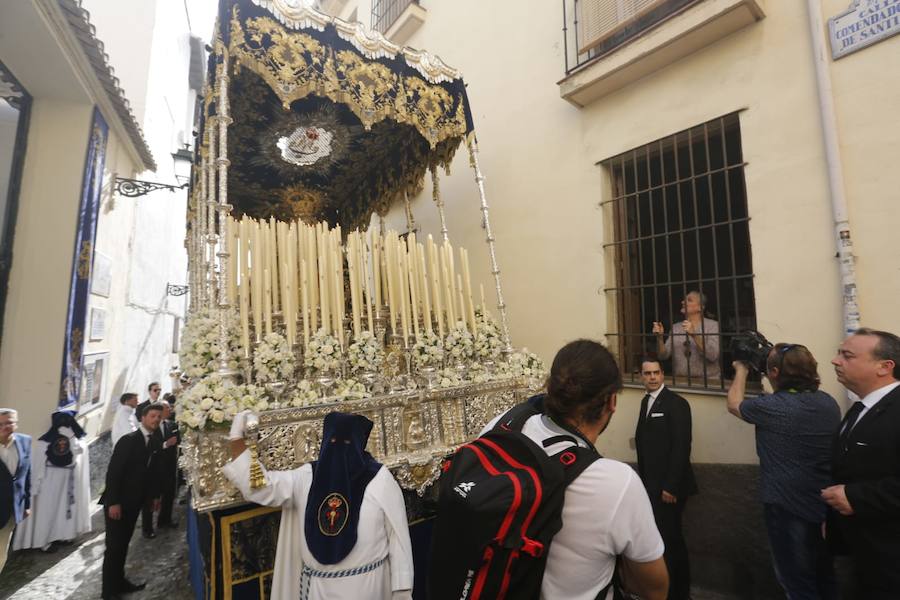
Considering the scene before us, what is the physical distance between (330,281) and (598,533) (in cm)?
289

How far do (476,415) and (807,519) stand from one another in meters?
2.29

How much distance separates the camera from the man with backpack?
1.22 metres

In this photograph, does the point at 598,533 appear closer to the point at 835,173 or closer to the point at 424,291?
the point at 424,291

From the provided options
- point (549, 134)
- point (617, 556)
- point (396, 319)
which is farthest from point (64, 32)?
point (617, 556)

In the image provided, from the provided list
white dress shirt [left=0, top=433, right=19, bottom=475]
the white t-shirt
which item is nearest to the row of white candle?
the white t-shirt

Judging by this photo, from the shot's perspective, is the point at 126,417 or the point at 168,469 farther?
the point at 126,417

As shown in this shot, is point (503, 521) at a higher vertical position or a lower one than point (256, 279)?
lower

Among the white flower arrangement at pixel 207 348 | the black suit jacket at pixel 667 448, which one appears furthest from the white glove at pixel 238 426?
the black suit jacket at pixel 667 448

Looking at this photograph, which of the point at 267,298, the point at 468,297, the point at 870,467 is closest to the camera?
the point at 870,467

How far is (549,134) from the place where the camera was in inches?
213

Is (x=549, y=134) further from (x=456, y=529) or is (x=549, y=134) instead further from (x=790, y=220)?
(x=456, y=529)

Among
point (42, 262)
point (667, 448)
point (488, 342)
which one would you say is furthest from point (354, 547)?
point (42, 262)

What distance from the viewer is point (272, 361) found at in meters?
3.03

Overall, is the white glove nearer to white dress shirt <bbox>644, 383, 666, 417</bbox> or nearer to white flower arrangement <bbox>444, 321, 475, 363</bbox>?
white flower arrangement <bbox>444, 321, 475, 363</bbox>
